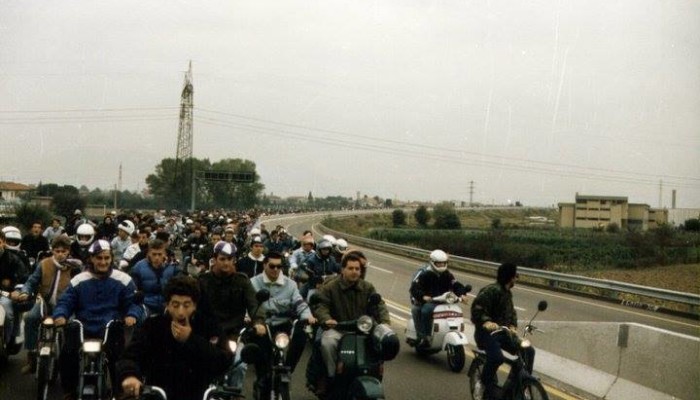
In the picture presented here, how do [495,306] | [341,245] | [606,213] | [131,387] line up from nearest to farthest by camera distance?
[131,387] → [495,306] → [341,245] → [606,213]

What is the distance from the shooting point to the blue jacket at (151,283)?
31.0 ft

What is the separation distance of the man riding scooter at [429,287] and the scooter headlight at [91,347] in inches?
227

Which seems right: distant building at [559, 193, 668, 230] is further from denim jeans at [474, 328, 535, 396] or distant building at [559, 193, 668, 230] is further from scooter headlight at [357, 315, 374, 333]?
scooter headlight at [357, 315, 374, 333]

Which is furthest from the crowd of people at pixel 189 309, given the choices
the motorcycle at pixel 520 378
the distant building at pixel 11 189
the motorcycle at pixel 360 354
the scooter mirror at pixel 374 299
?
the distant building at pixel 11 189

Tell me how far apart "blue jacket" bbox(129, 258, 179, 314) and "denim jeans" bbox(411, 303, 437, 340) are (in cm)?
403

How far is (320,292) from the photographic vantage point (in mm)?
7586

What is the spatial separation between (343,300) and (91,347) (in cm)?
226

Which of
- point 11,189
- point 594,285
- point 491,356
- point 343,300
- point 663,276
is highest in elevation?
point 11,189

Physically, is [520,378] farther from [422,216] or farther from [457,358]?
[422,216]

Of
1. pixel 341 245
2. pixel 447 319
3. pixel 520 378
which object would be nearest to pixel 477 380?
pixel 520 378

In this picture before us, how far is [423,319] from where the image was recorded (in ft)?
39.4

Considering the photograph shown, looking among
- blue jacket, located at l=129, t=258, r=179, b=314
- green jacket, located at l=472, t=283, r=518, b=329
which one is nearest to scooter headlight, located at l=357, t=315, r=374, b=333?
green jacket, located at l=472, t=283, r=518, b=329

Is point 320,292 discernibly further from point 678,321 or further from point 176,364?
point 678,321

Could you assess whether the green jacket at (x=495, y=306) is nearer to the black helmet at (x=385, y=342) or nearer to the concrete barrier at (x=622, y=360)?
the concrete barrier at (x=622, y=360)
